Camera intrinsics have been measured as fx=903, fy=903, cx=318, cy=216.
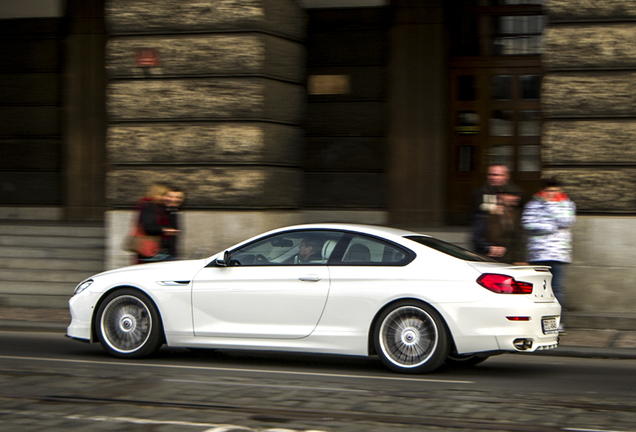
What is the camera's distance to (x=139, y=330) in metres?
8.39

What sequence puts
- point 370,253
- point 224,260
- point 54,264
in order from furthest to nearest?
1. point 54,264
2. point 224,260
3. point 370,253

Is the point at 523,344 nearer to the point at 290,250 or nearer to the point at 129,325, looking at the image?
the point at 290,250

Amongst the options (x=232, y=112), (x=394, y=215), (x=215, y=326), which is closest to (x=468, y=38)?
(x=394, y=215)

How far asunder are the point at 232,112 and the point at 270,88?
24.6 inches

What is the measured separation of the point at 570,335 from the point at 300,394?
4682 mm

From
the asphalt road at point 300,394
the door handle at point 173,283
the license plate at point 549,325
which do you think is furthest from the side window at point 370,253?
the door handle at point 173,283

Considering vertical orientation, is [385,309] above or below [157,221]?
below

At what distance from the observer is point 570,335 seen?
33.4ft

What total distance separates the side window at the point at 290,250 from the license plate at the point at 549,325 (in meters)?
1.90

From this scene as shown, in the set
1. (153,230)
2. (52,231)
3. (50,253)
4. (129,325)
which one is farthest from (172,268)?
(52,231)

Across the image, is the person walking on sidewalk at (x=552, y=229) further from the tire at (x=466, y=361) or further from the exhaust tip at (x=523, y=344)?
the exhaust tip at (x=523, y=344)

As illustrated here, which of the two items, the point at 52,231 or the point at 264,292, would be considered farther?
the point at 52,231

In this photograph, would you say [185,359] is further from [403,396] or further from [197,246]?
[197,246]

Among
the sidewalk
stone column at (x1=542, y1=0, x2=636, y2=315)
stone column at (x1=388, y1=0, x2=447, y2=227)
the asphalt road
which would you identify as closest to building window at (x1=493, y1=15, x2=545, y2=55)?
stone column at (x1=388, y1=0, x2=447, y2=227)
